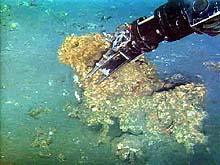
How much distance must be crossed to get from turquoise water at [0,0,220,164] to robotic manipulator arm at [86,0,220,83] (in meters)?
0.05

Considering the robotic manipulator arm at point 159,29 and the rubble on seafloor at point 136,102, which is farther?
the rubble on seafloor at point 136,102

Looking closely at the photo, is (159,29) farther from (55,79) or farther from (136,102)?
(55,79)

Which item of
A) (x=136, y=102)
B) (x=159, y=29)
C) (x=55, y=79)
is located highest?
(x=159, y=29)

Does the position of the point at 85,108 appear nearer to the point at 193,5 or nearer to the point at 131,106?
the point at 131,106

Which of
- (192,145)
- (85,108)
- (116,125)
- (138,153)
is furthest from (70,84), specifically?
(192,145)

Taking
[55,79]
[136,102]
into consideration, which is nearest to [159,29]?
[136,102]

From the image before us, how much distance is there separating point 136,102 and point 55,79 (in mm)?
402

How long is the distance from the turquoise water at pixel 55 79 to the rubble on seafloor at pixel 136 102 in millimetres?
40

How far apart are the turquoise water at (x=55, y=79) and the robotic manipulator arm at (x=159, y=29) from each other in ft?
0.15

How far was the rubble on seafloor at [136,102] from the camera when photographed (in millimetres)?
2277

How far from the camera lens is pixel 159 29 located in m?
2.22

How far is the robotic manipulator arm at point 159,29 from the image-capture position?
7.13 ft

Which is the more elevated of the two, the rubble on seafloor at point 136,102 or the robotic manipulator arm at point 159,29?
the robotic manipulator arm at point 159,29

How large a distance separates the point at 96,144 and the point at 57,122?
0.21m
